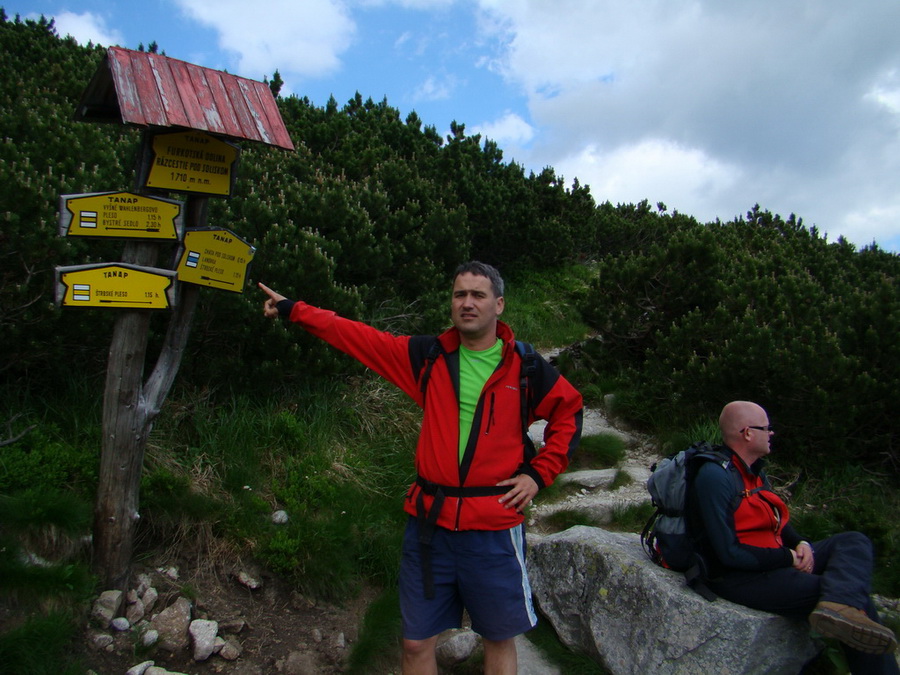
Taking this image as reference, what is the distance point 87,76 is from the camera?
9.15 meters

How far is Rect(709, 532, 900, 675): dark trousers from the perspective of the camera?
132 inches

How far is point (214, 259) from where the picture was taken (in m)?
3.65

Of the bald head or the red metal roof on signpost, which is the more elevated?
the red metal roof on signpost

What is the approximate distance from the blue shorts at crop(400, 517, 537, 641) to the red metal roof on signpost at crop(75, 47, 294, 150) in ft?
7.66

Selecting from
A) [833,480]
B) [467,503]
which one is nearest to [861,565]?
[467,503]

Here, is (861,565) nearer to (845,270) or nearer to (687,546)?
(687,546)

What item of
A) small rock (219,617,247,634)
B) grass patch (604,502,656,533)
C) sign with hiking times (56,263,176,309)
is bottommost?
small rock (219,617,247,634)

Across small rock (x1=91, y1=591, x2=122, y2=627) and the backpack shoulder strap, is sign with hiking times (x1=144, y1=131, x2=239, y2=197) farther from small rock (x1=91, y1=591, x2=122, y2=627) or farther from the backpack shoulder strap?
small rock (x1=91, y1=591, x2=122, y2=627)

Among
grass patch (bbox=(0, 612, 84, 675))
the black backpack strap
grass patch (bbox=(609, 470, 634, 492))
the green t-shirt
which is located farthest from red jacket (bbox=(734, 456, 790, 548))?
grass patch (bbox=(0, 612, 84, 675))

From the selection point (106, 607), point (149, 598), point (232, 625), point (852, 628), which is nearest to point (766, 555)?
point (852, 628)

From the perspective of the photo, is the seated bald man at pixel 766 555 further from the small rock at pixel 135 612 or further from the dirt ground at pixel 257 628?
the small rock at pixel 135 612

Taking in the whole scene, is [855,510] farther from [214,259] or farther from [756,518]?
[214,259]

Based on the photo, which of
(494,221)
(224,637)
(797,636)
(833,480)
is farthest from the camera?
(494,221)

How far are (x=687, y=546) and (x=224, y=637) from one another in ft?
9.07
